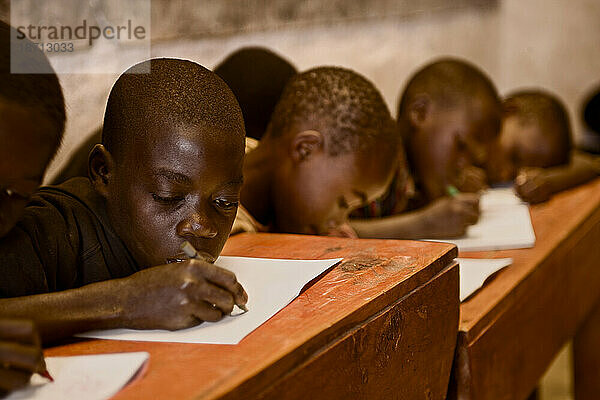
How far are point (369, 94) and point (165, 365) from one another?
2.54ft

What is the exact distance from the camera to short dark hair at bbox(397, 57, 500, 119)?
167cm

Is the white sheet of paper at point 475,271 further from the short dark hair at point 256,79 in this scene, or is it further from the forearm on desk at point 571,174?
the forearm on desk at point 571,174

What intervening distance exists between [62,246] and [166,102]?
6.6 inches

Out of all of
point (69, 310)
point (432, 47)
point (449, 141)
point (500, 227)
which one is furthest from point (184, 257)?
point (432, 47)

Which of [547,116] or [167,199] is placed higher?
[167,199]

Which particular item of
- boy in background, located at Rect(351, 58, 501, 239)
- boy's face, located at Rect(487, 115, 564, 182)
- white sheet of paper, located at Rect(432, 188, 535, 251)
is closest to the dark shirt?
white sheet of paper, located at Rect(432, 188, 535, 251)

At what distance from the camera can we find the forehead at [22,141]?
1.99 feet

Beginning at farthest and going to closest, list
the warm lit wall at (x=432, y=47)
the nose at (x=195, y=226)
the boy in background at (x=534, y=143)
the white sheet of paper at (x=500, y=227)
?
the boy in background at (x=534, y=143)
the white sheet of paper at (x=500, y=227)
the warm lit wall at (x=432, y=47)
the nose at (x=195, y=226)

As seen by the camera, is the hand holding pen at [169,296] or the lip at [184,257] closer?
the hand holding pen at [169,296]

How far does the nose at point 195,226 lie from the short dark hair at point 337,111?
1.63 ft

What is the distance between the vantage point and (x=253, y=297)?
709 mm

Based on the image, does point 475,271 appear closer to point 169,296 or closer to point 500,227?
point 500,227

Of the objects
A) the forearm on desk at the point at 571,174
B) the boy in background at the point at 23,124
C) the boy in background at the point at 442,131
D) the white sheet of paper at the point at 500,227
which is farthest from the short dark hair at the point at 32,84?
the forearm on desk at the point at 571,174

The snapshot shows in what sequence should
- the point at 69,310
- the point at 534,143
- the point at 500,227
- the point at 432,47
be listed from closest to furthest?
the point at 69,310, the point at 500,227, the point at 534,143, the point at 432,47
